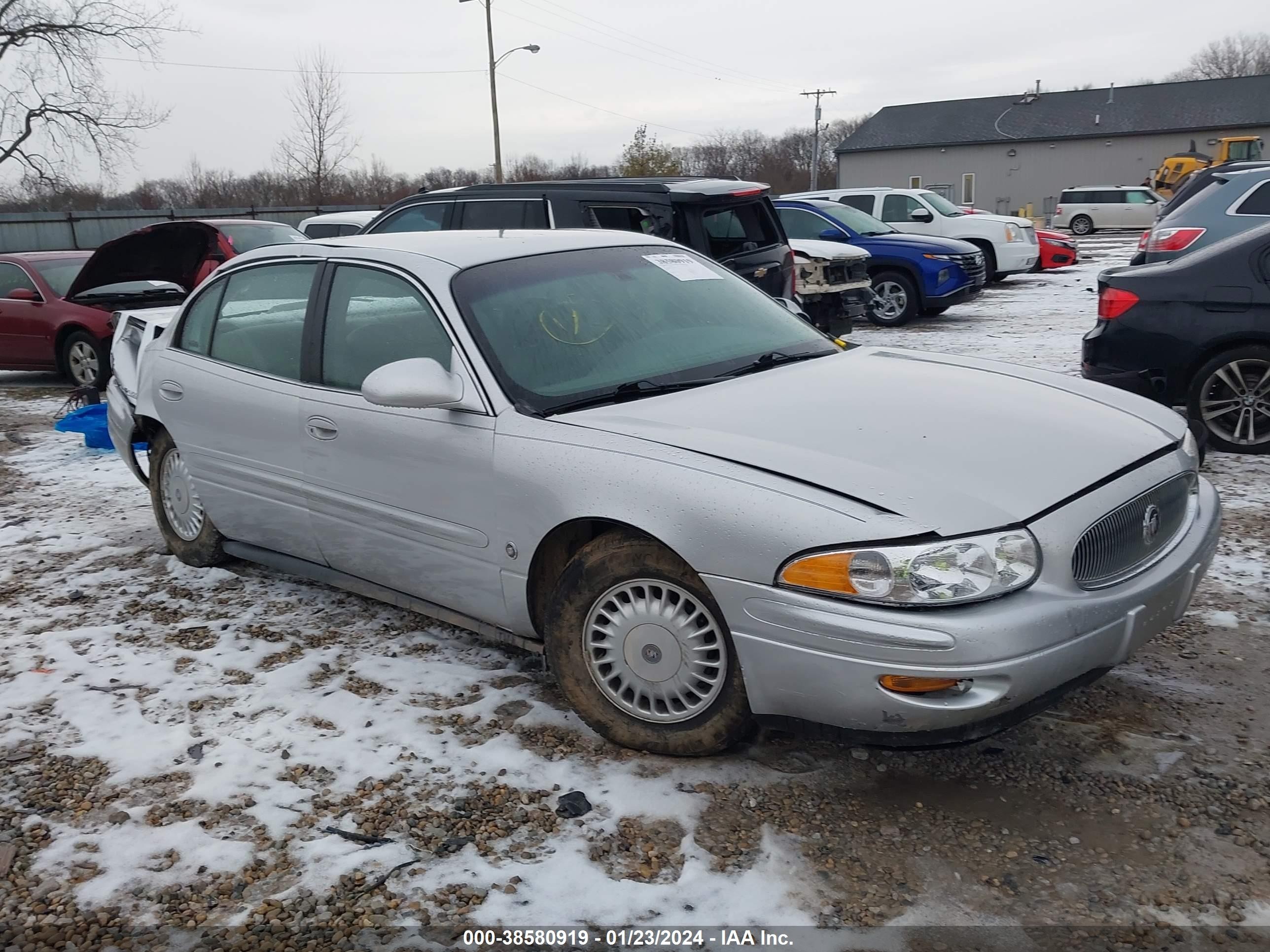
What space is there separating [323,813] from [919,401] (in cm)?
222

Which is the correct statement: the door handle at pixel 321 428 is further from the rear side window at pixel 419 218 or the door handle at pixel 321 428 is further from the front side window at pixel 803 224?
the front side window at pixel 803 224

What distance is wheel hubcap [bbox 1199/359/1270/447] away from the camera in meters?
6.26

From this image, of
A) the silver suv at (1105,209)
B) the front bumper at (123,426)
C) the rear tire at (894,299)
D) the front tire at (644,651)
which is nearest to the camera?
the front tire at (644,651)

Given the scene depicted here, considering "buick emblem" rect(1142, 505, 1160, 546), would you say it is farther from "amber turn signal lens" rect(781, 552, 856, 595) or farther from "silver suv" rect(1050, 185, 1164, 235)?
"silver suv" rect(1050, 185, 1164, 235)

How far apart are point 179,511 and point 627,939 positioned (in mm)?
3584

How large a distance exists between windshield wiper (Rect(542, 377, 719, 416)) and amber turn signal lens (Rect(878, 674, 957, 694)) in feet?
4.28

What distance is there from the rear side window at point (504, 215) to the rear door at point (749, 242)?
131 cm

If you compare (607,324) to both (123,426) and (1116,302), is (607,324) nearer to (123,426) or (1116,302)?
(123,426)

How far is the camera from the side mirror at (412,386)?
3.43 metres

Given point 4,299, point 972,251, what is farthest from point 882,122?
point 4,299

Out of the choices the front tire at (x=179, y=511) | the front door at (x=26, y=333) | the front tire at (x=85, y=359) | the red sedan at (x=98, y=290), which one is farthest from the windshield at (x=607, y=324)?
the front door at (x=26, y=333)

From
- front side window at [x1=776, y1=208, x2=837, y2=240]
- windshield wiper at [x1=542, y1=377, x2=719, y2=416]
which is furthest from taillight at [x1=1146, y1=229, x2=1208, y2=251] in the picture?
windshield wiper at [x1=542, y1=377, x2=719, y2=416]

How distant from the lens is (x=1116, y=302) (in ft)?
21.1

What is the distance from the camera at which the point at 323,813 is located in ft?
10.0
